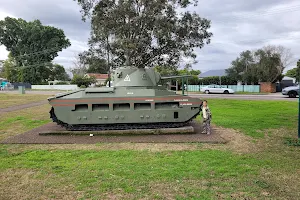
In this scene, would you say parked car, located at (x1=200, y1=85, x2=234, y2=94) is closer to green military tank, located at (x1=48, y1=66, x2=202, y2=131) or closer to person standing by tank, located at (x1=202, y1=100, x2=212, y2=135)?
person standing by tank, located at (x1=202, y1=100, x2=212, y2=135)

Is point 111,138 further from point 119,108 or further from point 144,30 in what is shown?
point 144,30

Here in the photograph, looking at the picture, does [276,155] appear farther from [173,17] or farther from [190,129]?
[173,17]

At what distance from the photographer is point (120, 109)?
356 inches

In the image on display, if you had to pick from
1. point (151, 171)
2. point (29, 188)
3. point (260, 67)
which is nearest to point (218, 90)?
point (260, 67)

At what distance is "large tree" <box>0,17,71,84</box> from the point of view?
56.3 m

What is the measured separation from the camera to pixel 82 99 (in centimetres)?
888

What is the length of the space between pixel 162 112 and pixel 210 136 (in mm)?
1649

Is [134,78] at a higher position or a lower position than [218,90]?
higher

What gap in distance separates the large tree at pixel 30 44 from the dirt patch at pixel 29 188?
5617cm

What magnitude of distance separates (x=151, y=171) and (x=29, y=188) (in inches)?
84.1

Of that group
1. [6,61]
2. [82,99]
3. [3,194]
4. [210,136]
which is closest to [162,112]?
[210,136]

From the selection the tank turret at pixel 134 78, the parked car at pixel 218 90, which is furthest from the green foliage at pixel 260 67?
the tank turret at pixel 134 78

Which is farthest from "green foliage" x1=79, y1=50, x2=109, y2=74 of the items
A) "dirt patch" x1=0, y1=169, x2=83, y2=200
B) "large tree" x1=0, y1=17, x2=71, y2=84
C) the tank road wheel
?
"large tree" x1=0, y1=17, x2=71, y2=84

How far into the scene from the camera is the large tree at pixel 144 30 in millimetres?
17250
